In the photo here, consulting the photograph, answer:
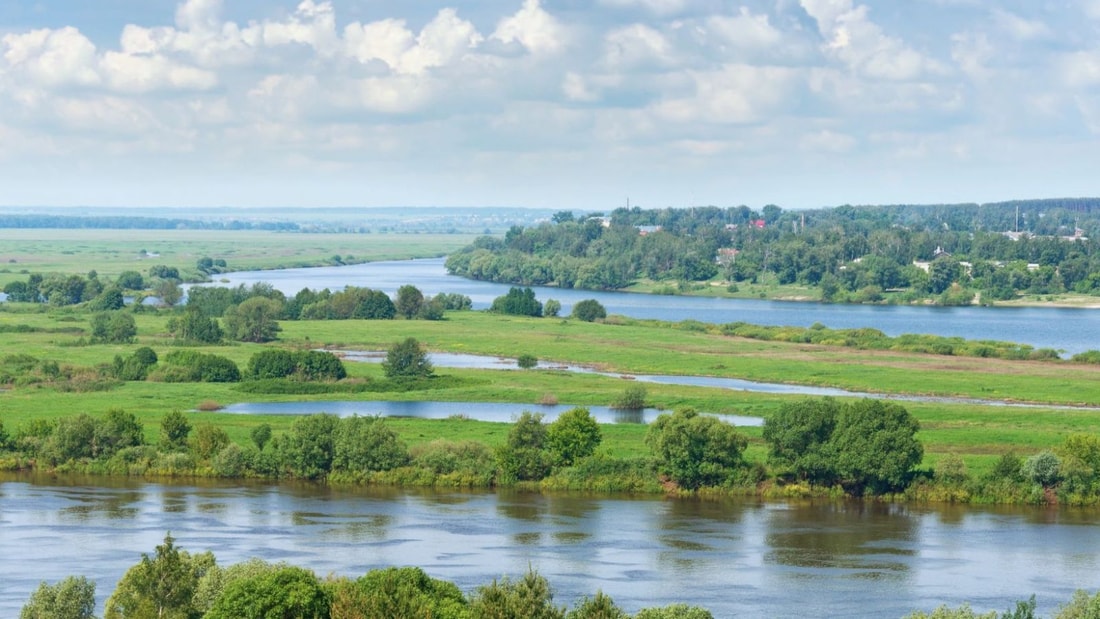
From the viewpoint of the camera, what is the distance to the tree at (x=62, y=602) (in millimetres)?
29531

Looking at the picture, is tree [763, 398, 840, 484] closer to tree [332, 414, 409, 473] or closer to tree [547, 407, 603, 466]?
tree [547, 407, 603, 466]

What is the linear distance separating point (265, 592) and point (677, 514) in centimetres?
1817

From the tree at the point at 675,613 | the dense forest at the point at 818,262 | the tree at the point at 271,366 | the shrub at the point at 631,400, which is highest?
the dense forest at the point at 818,262

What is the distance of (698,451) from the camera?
46.4 m

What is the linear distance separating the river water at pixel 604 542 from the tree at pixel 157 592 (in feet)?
12.4

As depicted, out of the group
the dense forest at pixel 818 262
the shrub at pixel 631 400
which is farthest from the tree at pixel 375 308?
the dense forest at pixel 818 262

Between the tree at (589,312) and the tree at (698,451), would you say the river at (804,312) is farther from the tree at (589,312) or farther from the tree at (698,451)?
the tree at (698,451)

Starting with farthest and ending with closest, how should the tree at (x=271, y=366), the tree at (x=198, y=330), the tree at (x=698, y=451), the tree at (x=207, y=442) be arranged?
the tree at (x=198, y=330), the tree at (x=271, y=366), the tree at (x=207, y=442), the tree at (x=698, y=451)

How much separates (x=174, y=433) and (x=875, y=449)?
896 inches

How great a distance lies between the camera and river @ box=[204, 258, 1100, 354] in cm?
10094

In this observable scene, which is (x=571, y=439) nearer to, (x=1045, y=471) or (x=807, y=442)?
(x=807, y=442)

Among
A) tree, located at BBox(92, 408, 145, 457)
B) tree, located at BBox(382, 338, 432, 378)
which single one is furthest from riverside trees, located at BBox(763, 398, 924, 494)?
tree, located at BBox(382, 338, 432, 378)

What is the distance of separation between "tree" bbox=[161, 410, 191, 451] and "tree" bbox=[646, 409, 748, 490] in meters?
16.1

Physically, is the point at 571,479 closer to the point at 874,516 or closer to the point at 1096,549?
the point at 874,516
